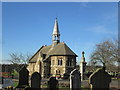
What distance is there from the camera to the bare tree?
4506 cm

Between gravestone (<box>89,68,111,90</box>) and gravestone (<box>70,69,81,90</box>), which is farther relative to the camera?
gravestone (<box>70,69,81,90</box>)

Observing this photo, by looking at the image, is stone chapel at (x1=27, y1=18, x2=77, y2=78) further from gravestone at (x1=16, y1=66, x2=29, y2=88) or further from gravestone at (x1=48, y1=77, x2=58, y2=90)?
gravestone at (x1=48, y1=77, x2=58, y2=90)

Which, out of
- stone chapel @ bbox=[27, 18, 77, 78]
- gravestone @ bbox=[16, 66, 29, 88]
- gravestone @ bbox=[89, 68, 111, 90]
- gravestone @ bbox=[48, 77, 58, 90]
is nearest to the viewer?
gravestone @ bbox=[89, 68, 111, 90]

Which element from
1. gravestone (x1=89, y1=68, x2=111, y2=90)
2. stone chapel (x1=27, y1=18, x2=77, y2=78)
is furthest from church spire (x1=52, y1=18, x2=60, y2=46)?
gravestone (x1=89, y1=68, x2=111, y2=90)

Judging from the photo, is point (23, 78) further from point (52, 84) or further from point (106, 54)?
point (106, 54)

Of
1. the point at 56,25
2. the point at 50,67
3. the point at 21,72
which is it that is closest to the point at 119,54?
the point at 50,67

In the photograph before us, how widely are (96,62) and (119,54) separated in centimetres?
1094

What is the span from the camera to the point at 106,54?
157ft

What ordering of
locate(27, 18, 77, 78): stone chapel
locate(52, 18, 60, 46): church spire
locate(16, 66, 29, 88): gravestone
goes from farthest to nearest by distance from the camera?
locate(52, 18, 60, 46): church spire, locate(27, 18, 77, 78): stone chapel, locate(16, 66, 29, 88): gravestone

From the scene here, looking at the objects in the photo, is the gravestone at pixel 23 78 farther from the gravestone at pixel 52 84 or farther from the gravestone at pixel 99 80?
the gravestone at pixel 99 80

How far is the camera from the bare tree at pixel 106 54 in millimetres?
45062

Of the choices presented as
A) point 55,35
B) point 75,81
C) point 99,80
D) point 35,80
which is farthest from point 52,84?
point 55,35

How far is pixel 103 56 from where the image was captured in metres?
49.7

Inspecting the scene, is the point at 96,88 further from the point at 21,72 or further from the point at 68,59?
the point at 68,59
